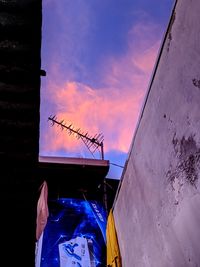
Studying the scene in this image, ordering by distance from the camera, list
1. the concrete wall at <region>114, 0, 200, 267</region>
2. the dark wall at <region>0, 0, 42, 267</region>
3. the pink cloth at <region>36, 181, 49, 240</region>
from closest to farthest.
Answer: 1. the dark wall at <region>0, 0, 42, 267</region>
2. the concrete wall at <region>114, 0, 200, 267</region>
3. the pink cloth at <region>36, 181, 49, 240</region>

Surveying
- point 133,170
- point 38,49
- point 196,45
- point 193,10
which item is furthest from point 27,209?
point 133,170

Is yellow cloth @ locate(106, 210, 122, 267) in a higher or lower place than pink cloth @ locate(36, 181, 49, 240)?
lower

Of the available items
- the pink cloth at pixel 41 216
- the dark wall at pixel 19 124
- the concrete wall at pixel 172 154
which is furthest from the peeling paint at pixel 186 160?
the pink cloth at pixel 41 216

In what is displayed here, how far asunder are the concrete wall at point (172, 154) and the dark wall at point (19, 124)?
1.91 meters

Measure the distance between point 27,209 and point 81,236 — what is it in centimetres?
690

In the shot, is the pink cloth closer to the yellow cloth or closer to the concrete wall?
the yellow cloth

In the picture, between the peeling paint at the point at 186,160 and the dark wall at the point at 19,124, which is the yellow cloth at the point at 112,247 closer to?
the peeling paint at the point at 186,160

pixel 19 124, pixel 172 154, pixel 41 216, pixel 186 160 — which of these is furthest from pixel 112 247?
pixel 19 124

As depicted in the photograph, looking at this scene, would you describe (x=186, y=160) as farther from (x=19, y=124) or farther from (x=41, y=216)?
(x=41, y=216)

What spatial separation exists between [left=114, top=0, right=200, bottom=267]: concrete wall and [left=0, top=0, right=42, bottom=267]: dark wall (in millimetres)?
1906

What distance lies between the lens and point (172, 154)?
157 inches

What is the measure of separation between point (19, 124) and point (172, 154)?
7.58ft

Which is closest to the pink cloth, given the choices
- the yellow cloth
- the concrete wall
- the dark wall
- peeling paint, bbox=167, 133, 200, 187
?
the yellow cloth

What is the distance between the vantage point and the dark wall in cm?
215
